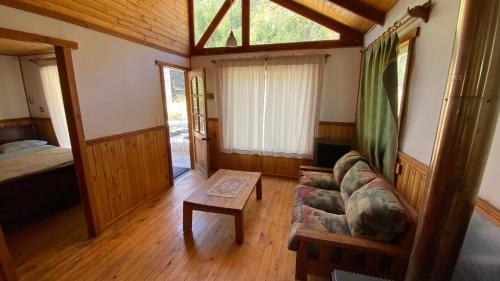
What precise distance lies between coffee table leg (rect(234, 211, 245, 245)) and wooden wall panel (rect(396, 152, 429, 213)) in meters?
1.41

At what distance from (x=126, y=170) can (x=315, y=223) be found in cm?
233

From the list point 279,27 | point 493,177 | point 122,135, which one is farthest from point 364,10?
point 122,135

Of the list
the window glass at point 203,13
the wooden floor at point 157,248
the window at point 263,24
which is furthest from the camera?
the window glass at point 203,13

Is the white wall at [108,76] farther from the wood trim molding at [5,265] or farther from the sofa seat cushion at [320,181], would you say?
the sofa seat cushion at [320,181]

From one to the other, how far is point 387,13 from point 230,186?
8.40 feet

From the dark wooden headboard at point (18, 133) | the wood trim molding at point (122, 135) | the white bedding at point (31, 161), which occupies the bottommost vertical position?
the white bedding at point (31, 161)

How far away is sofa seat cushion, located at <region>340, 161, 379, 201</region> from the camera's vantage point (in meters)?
1.88

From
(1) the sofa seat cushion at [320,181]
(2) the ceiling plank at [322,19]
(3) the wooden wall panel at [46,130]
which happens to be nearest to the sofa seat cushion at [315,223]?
(1) the sofa seat cushion at [320,181]

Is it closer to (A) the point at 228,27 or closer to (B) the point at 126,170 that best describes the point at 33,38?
(B) the point at 126,170

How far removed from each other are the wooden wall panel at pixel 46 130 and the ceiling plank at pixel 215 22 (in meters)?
3.10

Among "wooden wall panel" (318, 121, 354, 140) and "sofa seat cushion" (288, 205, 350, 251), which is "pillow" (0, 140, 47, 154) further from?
"wooden wall panel" (318, 121, 354, 140)

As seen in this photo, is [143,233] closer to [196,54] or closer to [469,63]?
[469,63]

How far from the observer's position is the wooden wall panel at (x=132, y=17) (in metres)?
1.86

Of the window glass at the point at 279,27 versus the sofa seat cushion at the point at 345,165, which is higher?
the window glass at the point at 279,27
